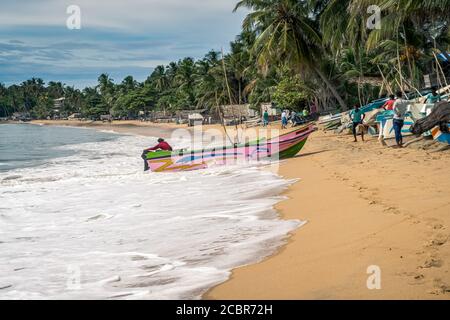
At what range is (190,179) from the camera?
41.3 feet

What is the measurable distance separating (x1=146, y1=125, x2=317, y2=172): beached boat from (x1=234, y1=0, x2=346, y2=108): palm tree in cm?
1057

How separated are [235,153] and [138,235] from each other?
765cm

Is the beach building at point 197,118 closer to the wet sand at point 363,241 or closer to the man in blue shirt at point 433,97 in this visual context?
the man in blue shirt at point 433,97

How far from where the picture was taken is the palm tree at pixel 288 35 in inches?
936

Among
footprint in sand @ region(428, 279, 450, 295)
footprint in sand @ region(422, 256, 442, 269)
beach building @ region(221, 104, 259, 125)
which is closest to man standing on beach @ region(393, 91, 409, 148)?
footprint in sand @ region(422, 256, 442, 269)

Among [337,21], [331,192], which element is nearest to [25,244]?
[331,192]

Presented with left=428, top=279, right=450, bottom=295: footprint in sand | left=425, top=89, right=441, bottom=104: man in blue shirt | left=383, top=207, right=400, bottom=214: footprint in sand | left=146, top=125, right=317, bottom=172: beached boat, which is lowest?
left=428, top=279, right=450, bottom=295: footprint in sand

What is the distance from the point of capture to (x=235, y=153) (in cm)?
1411

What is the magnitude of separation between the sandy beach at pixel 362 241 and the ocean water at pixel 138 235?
15.5 inches

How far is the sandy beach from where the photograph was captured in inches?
149

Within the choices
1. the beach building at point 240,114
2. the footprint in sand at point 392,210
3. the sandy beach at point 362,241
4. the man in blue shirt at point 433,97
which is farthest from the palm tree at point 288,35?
the footprint in sand at point 392,210

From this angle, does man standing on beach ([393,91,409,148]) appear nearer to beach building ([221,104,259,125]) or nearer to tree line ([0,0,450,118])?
tree line ([0,0,450,118])

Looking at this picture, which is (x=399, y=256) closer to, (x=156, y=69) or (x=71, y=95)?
(x=156, y=69)
